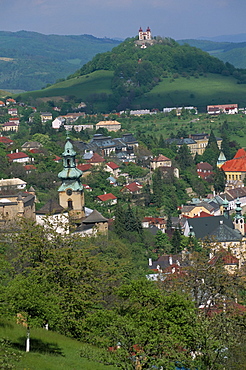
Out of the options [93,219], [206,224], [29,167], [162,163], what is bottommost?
[206,224]

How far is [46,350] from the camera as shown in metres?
28.0

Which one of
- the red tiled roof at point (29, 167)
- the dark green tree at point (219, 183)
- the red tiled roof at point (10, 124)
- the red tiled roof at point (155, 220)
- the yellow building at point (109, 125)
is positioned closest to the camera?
the red tiled roof at point (155, 220)

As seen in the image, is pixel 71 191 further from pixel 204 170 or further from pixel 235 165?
pixel 235 165

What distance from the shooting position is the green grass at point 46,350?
25625 mm

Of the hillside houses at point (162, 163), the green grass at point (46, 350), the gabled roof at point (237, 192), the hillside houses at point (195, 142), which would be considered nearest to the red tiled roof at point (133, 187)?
the hillside houses at point (162, 163)

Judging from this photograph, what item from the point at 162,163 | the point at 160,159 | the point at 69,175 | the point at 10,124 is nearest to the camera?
the point at 69,175

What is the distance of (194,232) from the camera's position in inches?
3255

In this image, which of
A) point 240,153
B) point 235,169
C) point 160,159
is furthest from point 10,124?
point 235,169

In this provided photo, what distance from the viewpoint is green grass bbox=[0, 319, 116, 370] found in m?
25.6

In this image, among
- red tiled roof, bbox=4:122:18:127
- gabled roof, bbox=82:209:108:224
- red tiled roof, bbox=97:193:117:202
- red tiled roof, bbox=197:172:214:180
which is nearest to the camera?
gabled roof, bbox=82:209:108:224

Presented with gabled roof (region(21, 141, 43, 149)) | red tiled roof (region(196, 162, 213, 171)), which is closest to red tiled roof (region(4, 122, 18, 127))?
gabled roof (region(21, 141, 43, 149))

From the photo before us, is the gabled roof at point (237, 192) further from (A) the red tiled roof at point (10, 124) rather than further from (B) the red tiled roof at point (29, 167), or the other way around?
(A) the red tiled roof at point (10, 124)

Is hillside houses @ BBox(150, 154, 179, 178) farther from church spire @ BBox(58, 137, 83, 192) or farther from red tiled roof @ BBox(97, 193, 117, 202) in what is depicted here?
church spire @ BBox(58, 137, 83, 192)

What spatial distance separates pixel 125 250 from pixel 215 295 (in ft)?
94.4
